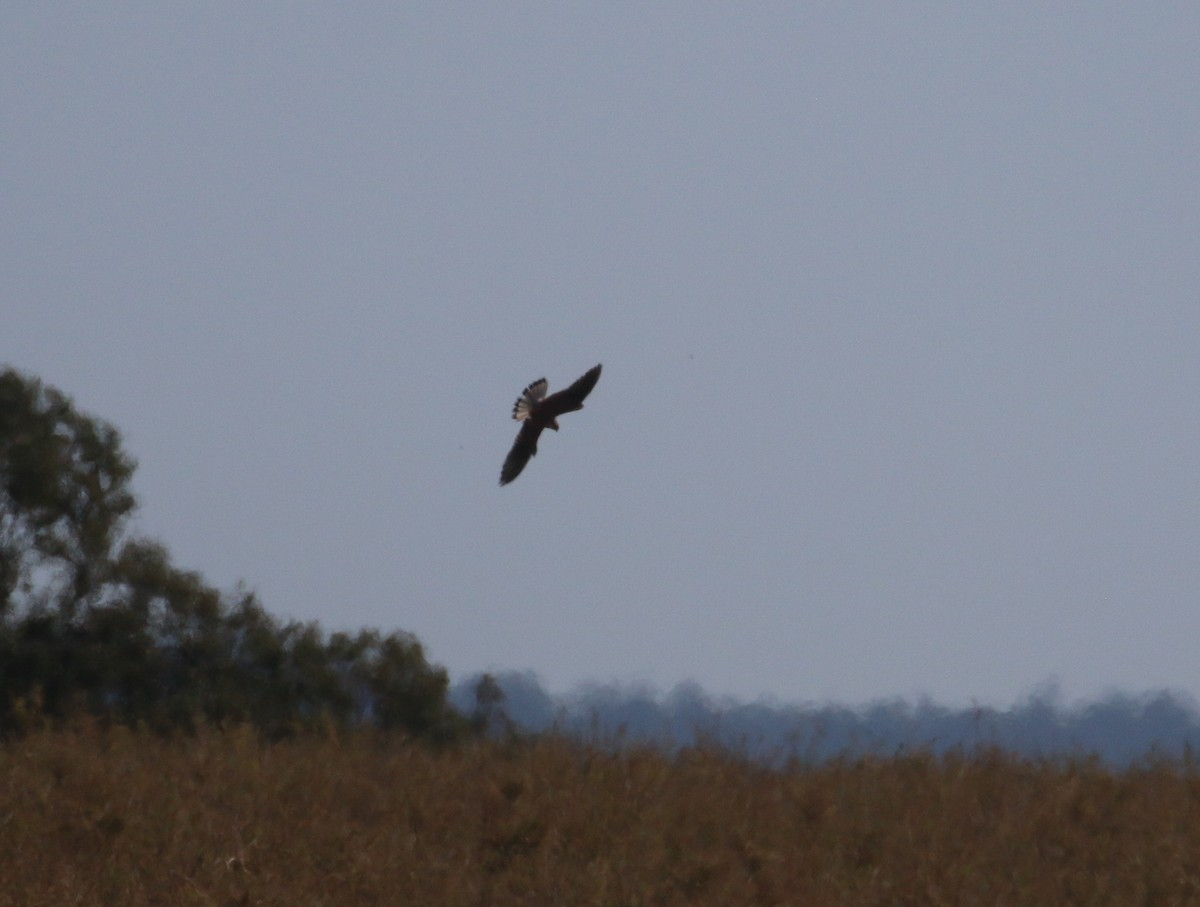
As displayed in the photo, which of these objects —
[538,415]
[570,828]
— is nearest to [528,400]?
[538,415]

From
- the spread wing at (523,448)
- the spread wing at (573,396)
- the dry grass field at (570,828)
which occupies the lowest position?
the dry grass field at (570,828)

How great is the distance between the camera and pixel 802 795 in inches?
438

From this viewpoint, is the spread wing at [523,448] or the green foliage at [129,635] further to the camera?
the green foliage at [129,635]

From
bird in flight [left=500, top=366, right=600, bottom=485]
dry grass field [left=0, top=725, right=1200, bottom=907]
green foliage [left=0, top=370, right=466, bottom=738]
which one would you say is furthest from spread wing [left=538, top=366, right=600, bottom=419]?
green foliage [left=0, top=370, right=466, bottom=738]

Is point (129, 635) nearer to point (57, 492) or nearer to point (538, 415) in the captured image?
point (57, 492)

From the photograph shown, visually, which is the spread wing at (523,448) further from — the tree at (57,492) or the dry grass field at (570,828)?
the tree at (57,492)

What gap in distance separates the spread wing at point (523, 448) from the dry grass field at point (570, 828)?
2.19 meters

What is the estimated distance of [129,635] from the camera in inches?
848

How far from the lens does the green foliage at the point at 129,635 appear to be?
21.0 meters

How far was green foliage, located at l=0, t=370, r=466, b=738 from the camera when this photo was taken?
68.9 ft

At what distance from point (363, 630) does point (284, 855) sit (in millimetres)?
13336

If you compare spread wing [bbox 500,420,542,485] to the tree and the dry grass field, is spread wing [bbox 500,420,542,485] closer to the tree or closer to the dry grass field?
the dry grass field

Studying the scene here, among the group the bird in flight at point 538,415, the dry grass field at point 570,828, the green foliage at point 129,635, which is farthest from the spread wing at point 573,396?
the green foliage at point 129,635

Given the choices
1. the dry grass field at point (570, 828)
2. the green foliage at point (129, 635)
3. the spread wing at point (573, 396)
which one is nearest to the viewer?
the dry grass field at point (570, 828)
